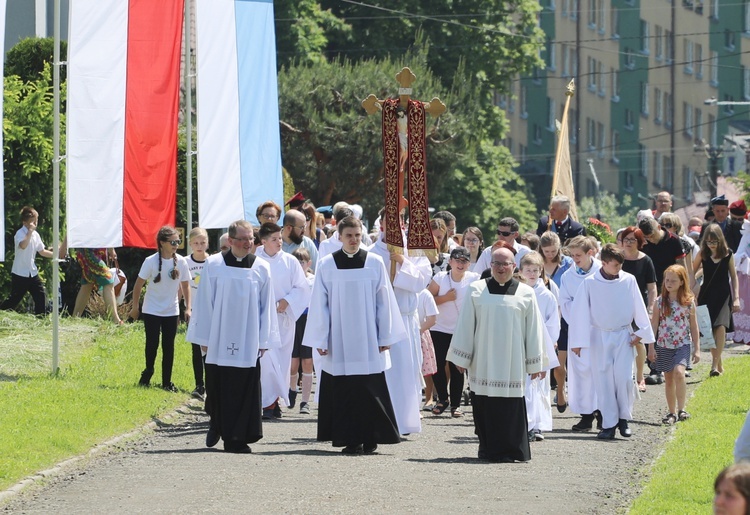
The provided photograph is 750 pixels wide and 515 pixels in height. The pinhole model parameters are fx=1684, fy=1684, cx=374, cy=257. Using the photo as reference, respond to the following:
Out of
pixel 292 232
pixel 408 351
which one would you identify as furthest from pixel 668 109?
pixel 408 351

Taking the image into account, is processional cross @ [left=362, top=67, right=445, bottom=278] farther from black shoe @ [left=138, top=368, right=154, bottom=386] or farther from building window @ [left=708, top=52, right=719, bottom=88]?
building window @ [left=708, top=52, right=719, bottom=88]

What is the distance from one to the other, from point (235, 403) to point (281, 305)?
90.1 inches

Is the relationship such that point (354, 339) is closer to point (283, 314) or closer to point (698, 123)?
point (283, 314)

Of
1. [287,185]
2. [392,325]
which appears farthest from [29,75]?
[392,325]

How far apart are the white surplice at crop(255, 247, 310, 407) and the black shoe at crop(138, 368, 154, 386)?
157cm

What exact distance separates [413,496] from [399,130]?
4899 millimetres

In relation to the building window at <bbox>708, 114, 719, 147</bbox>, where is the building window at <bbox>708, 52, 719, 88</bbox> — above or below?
above

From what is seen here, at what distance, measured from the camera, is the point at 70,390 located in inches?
618

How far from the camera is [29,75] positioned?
25609 mm

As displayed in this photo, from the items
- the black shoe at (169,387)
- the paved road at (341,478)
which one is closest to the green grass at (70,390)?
the black shoe at (169,387)

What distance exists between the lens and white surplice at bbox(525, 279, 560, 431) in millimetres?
13891

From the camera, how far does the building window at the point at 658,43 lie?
80.9 meters

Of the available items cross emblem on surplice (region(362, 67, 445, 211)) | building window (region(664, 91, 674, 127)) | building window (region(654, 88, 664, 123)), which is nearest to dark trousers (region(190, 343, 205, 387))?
cross emblem on surplice (region(362, 67, 445, 211))

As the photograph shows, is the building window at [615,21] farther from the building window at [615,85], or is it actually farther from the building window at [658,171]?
the building window at [658,171]
